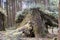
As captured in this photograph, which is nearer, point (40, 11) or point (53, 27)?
point (40, 11)

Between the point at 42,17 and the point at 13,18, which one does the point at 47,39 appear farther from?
the point at 13,18

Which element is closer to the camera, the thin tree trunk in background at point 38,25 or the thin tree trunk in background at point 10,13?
the thin tree trunk in background at point 38,25

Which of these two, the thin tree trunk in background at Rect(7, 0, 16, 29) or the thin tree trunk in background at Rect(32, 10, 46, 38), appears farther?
the thin tree trunk in background at Rect(7, 0, 16, 29)

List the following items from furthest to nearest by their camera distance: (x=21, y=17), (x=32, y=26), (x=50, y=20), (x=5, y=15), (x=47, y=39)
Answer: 1. (x=5, y=15)
2. (x=21, y=17)
3. (x=50, y=20)
4. (x=32, y=26)
5. (x=47, y=39)

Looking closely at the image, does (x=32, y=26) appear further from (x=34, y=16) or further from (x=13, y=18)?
(x=13, y=18)

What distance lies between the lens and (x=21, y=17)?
790cm

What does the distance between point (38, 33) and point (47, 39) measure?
437mm

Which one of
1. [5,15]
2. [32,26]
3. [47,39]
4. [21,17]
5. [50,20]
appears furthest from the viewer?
[5,15]

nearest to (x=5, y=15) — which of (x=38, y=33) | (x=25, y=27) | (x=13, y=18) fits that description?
(x=13, y=18)

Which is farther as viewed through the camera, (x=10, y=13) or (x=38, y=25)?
(x=10, y=13)

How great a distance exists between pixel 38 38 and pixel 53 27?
1334 mm

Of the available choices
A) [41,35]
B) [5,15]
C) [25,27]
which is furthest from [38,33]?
[5,15]

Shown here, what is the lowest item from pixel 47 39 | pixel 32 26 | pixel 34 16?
pixel 47 39

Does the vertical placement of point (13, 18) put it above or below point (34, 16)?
below
